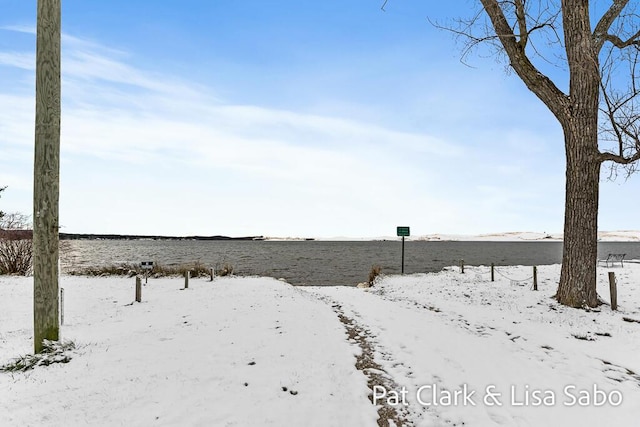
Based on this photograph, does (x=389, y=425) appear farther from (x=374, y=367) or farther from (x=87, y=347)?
(x=87, y=347)

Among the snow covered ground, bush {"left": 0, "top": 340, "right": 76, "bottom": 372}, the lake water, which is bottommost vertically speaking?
the lake water

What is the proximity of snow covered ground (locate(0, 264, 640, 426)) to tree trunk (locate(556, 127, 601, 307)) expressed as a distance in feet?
2.15

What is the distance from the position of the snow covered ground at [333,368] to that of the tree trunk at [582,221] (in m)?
0.65

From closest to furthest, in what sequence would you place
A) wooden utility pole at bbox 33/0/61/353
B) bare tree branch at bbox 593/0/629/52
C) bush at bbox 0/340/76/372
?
1. bush at bbox 0/340/76/372
2. wooden utility pole at bbox 33/0/61/353
3. bare tree branch at bbox 593/0/629/52

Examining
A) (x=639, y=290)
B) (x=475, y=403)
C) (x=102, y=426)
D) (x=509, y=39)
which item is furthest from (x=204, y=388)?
(x=639, y=290)

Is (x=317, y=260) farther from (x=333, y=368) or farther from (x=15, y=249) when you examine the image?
(x=333, y=368)

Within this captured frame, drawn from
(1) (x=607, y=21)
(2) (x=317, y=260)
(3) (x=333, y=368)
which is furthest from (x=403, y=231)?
(2) (x=317, y=260)

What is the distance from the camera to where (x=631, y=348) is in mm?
6945

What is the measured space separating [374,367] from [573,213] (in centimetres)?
800

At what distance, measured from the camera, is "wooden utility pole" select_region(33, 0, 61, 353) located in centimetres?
576

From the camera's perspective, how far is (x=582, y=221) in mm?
9883

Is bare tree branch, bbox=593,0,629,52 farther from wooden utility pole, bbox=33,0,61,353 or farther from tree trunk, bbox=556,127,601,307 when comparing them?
wooden utility pole, bbox=33,0,61,353

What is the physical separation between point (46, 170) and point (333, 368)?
5757 millimetres

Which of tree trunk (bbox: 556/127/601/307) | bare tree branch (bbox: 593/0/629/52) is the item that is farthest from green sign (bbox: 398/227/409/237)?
bare tree branch (bbox: 593/0/629/52)
